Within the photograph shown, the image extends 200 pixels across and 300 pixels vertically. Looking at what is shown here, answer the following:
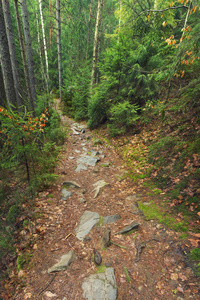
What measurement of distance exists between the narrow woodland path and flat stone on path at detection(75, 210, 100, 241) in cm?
9

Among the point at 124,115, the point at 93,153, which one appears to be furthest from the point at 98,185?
the point at 124,115

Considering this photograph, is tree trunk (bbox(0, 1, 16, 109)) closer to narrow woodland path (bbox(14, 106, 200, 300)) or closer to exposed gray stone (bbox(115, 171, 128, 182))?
narrow woodland path (bbox(14, 106, 200, 300))

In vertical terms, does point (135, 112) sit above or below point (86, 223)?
above

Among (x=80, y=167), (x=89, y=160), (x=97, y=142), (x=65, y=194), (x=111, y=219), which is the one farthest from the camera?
(x=97, y=142)

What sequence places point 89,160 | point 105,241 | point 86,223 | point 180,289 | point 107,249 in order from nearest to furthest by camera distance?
point 180,289, point 107,249, point 105,241, point 86,223, point 89,160

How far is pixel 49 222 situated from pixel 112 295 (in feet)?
6.91

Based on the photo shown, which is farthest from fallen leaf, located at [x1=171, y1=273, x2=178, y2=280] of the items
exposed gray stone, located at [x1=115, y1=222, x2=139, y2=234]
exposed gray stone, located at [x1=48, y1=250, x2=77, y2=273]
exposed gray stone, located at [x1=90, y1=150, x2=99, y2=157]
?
exposed gray stone, located at [x1=90, y1=150, x2=99, y2=157]

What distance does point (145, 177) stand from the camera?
524 cm

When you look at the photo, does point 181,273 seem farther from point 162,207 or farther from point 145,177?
point 145,177

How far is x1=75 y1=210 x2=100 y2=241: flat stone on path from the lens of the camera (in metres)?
3.41

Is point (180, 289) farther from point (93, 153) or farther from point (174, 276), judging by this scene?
point (93, 153)

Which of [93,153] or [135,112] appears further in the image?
[93,153]

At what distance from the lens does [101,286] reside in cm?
228

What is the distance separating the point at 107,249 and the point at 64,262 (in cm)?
88
